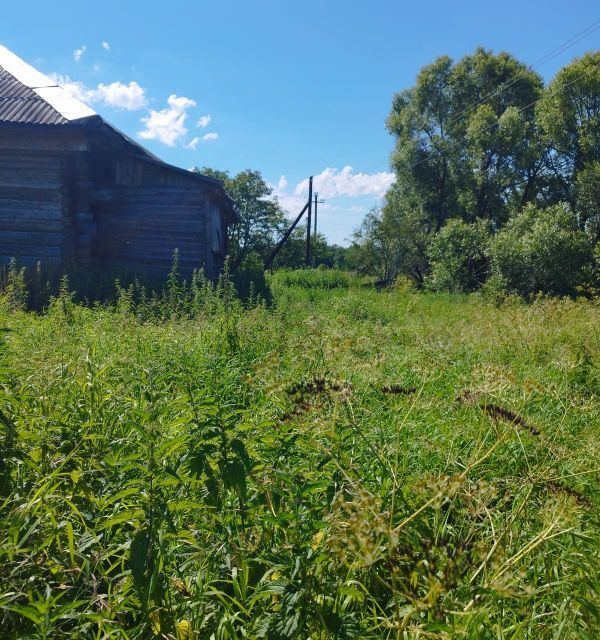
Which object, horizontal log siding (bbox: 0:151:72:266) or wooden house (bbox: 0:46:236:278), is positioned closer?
wooden house (bbox: 0:46:236:278)

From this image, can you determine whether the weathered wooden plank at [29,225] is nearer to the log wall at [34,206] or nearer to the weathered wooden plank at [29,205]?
the log wall at [34,206]

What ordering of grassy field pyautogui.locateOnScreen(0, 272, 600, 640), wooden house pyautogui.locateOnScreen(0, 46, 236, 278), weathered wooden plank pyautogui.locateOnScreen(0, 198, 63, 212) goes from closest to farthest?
grassy field pyautogui.locateOnScreen(0, 272, 600, 640), wooden house pyautogui.locateOnScreen(0, 46, 236, 278), weathered wooden plank pyautogui.locateOnScreen(0, 198, 63, 212)

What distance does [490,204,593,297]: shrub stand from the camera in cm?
1925

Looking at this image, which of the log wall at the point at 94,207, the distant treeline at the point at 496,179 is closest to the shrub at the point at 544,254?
the distant treeline at the point at 496,179

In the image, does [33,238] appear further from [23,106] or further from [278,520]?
[278,520]

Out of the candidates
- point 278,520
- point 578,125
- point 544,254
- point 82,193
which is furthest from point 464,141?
point 278,520

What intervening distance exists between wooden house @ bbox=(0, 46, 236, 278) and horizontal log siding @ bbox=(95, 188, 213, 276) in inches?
1.0

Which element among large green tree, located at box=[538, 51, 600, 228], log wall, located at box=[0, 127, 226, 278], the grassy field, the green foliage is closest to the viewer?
the grassy field

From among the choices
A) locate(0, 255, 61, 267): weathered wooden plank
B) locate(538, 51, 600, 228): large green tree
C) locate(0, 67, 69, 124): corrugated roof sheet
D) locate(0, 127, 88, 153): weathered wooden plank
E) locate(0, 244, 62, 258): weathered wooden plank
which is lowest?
locate(0, 255, 61, 267): weathered wooden plank

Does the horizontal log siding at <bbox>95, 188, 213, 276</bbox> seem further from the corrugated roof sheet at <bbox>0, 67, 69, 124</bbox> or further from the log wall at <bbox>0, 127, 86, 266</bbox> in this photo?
the corrugated roof sheet at <bbox>0, 67, 69, 124</bbox>

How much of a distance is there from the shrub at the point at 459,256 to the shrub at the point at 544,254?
148cm

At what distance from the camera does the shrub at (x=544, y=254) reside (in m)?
19.2

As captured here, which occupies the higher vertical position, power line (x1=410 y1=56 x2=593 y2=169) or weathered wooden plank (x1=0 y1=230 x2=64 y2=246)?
power line (x1=410 y1=56 x2=593 y2=169)

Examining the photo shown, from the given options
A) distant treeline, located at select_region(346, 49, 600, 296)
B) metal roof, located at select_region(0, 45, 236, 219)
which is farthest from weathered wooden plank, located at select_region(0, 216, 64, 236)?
distant treeline, located at select_region(346, 49, 600, 296)
